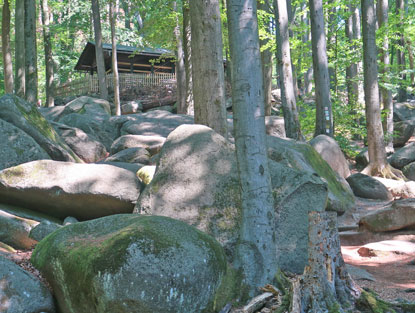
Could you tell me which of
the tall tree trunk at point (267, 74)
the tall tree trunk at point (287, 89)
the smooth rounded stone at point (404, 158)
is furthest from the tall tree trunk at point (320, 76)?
the tall tree trunk at point (267, 74)

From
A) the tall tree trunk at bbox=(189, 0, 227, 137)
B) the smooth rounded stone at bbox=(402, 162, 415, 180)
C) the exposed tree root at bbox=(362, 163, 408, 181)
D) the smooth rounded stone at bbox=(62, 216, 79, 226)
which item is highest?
the tall tree trunk at bbox=(189, 0, 227, 137)

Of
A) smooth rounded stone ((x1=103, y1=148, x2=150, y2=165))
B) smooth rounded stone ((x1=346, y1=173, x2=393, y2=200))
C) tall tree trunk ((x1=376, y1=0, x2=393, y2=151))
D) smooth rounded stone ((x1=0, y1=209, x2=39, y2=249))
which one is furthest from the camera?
tall tree trunk ((x1=376, y1=0, x2=393, y2=151))

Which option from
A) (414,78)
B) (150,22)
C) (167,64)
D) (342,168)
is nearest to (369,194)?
(342,168)

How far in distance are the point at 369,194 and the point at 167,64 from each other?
84.3ft

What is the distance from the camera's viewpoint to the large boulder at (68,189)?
7.21 metres

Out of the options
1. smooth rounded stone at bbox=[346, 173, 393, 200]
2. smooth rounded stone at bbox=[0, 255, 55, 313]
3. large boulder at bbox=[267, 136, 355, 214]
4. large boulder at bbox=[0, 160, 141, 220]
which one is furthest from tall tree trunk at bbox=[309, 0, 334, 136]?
smooth rounded stone at bbox=[0, 255, 55, 313]

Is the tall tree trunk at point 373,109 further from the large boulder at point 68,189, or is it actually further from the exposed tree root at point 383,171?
the large boulder at point 68,189

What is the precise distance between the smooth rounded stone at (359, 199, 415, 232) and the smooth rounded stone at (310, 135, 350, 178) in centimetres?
520

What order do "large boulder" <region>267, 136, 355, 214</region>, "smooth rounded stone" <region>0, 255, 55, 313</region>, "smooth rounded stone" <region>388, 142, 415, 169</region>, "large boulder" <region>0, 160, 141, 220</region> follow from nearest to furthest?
"smooth rounded stone" <region>0, 255, 55, 313</region> < "large boulder" <region>0, 160, 141, 220</region> < "large boulder" <region>267, 136, 355, 214</region> < "smooth rounded stone" <region>388, 142, 415, 169</region>

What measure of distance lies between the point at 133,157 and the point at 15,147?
3.26m

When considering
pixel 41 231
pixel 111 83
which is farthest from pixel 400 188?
pixel 111 83

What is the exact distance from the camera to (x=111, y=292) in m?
3.70

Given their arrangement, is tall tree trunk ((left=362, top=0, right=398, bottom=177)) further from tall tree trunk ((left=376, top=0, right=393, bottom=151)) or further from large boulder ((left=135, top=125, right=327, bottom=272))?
large boulder ((left=135, top=125, right=327, bottom=272))

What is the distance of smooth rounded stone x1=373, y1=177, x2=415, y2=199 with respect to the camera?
12.8 m
